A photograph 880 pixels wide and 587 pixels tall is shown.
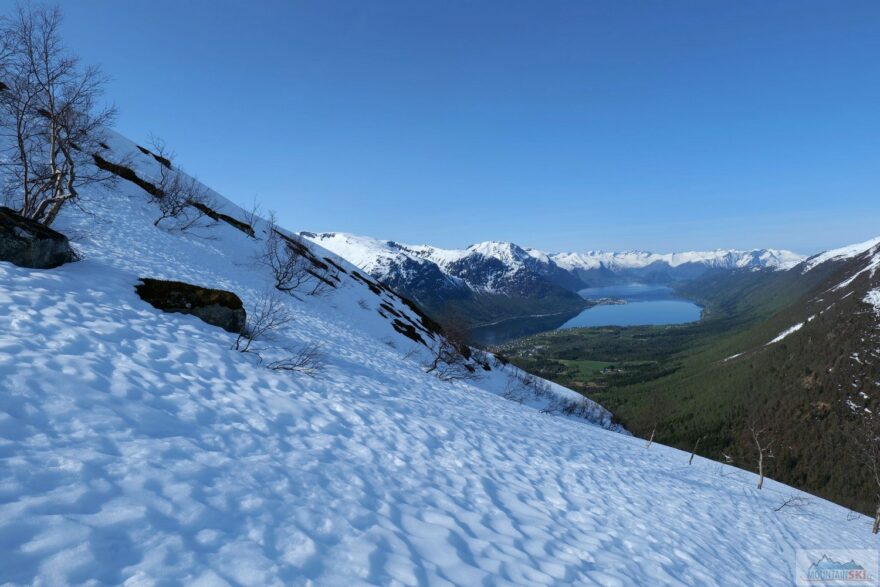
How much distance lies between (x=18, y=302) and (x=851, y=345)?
213 metres

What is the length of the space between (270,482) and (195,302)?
341 inches

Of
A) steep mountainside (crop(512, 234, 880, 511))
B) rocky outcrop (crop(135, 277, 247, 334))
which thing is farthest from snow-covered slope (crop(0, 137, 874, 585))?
steep mountainside (crop(512, 234, 880, 511))

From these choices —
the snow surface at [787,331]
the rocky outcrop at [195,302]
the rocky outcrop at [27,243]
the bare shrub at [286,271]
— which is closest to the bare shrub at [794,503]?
the rocky outcrop at [195,302]

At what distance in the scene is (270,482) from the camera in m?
5.55

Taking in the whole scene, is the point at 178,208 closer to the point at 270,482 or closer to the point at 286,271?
the point at 286,271

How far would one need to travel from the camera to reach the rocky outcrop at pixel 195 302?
11.2 meters

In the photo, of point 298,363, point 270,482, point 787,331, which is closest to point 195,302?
point 298,363

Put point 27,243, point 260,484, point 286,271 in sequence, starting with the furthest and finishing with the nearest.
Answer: point 286,271
point 27,243
point 260,484

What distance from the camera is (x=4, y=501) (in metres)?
3.54

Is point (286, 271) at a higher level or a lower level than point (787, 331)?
lower

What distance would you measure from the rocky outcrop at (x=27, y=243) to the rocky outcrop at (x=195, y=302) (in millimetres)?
2153

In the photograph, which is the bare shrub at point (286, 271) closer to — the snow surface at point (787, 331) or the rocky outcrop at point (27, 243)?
Result: the rocky outcrop at point (27, 243)

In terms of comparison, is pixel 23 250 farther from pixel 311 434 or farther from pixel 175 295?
pixel 311 434

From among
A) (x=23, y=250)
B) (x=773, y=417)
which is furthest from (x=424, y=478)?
(x=773, y=417)
